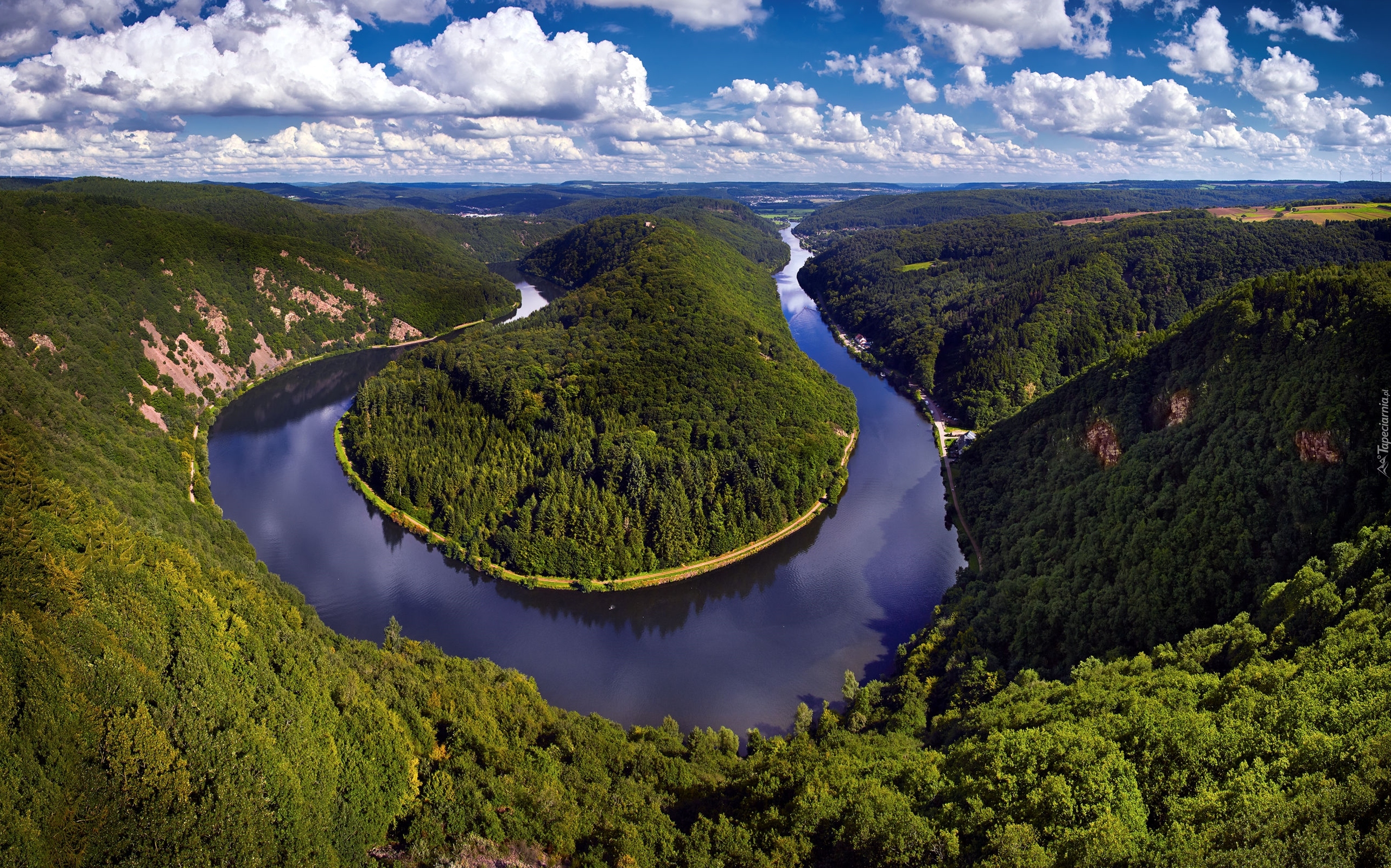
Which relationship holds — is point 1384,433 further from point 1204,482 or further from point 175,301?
point 175,301

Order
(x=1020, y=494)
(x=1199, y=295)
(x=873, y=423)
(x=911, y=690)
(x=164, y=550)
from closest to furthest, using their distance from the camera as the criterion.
→ (x=164, y=550) < (x=911, y=690) < (x=1020, y=494) < (x=873, y=423) < (x=1199, y=295)

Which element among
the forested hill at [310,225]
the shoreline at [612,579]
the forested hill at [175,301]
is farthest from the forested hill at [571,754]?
the forested hill at [310,225]

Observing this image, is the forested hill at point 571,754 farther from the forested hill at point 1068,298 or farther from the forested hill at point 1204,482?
the forested hill at point 1068,298

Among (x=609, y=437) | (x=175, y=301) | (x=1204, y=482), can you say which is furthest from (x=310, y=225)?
(x=1204, y=482)

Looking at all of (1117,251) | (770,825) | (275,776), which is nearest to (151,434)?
(275,776)

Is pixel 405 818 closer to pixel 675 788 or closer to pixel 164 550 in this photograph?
pixel 675 788

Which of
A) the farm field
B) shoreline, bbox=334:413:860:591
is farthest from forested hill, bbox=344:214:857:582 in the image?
the farm field
